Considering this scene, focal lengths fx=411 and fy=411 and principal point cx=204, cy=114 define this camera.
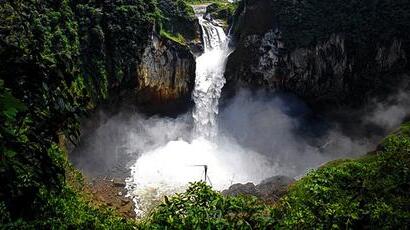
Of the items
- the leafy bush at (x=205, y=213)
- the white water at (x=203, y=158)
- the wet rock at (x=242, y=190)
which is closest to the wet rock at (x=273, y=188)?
the wet rock at (x=242, y=190)

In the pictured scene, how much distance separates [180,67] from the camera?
3722cm

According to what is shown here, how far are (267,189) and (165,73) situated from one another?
16627 millimetres

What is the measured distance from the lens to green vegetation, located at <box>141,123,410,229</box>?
873 cm

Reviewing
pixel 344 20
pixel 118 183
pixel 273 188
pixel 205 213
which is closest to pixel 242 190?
pixel 273 188

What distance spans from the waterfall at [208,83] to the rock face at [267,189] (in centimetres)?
1251

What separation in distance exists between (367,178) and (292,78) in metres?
26.1

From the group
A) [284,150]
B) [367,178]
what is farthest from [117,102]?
[367,178]

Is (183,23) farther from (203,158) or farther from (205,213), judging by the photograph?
(205,213)

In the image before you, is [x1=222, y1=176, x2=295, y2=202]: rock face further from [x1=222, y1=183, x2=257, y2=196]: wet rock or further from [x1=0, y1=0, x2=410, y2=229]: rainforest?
[x1=0, y1=0, x2=410, y2=229]: rainforest

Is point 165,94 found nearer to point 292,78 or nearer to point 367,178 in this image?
point 292,78

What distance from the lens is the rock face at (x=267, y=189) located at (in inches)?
896

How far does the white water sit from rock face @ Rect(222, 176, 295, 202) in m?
3.93

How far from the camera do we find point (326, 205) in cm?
1038

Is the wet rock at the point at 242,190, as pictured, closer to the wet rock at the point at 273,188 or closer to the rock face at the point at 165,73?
the wet rock at the point at 273,188
